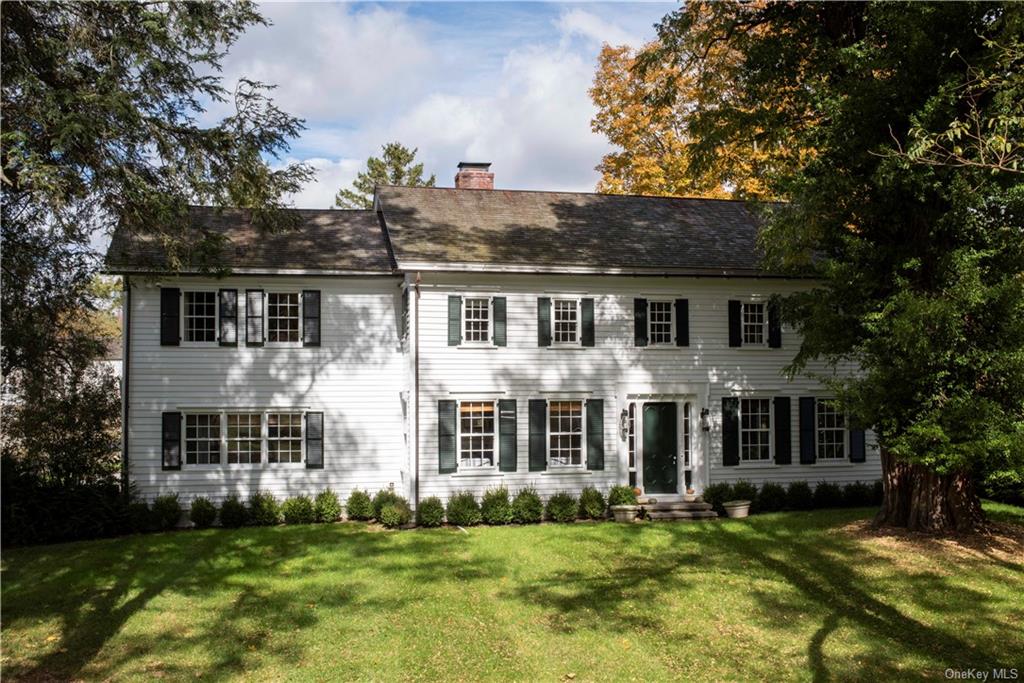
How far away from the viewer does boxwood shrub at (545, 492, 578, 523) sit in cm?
1908

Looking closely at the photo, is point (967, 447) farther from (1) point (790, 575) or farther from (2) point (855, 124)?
(2) point (855, 124)

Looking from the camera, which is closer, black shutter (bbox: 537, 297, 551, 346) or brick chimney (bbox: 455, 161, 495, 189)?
black shutter (bbox: 537, 297, 551, 346)

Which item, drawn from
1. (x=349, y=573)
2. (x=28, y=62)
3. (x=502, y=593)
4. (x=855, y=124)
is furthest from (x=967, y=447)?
(x=28, y=62)

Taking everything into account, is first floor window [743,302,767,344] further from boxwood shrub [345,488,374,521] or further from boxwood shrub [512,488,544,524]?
boxwood shrub [345,488,374,521]

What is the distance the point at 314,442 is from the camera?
64.5ft

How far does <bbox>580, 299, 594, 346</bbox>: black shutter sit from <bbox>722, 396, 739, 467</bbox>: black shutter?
3.66m

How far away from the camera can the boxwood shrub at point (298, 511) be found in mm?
19000

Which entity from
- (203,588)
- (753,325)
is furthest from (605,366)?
(203,588)

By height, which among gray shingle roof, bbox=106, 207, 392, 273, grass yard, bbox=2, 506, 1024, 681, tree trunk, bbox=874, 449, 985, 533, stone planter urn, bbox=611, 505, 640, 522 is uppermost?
gray shingle roof, bbox=106, 207, 392, 273

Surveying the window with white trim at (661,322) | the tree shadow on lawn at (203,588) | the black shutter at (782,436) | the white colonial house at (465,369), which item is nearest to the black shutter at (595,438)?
the white colonial house at (465,369)

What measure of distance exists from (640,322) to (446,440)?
5.36 m

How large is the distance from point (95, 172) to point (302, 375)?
8.31 m

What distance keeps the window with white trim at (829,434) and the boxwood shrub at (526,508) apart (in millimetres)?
7375

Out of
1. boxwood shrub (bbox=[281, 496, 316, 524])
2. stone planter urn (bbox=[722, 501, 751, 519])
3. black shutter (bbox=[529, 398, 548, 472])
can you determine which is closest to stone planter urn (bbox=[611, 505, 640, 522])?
black shutter (bbox=[529, 398, 548, 472])
